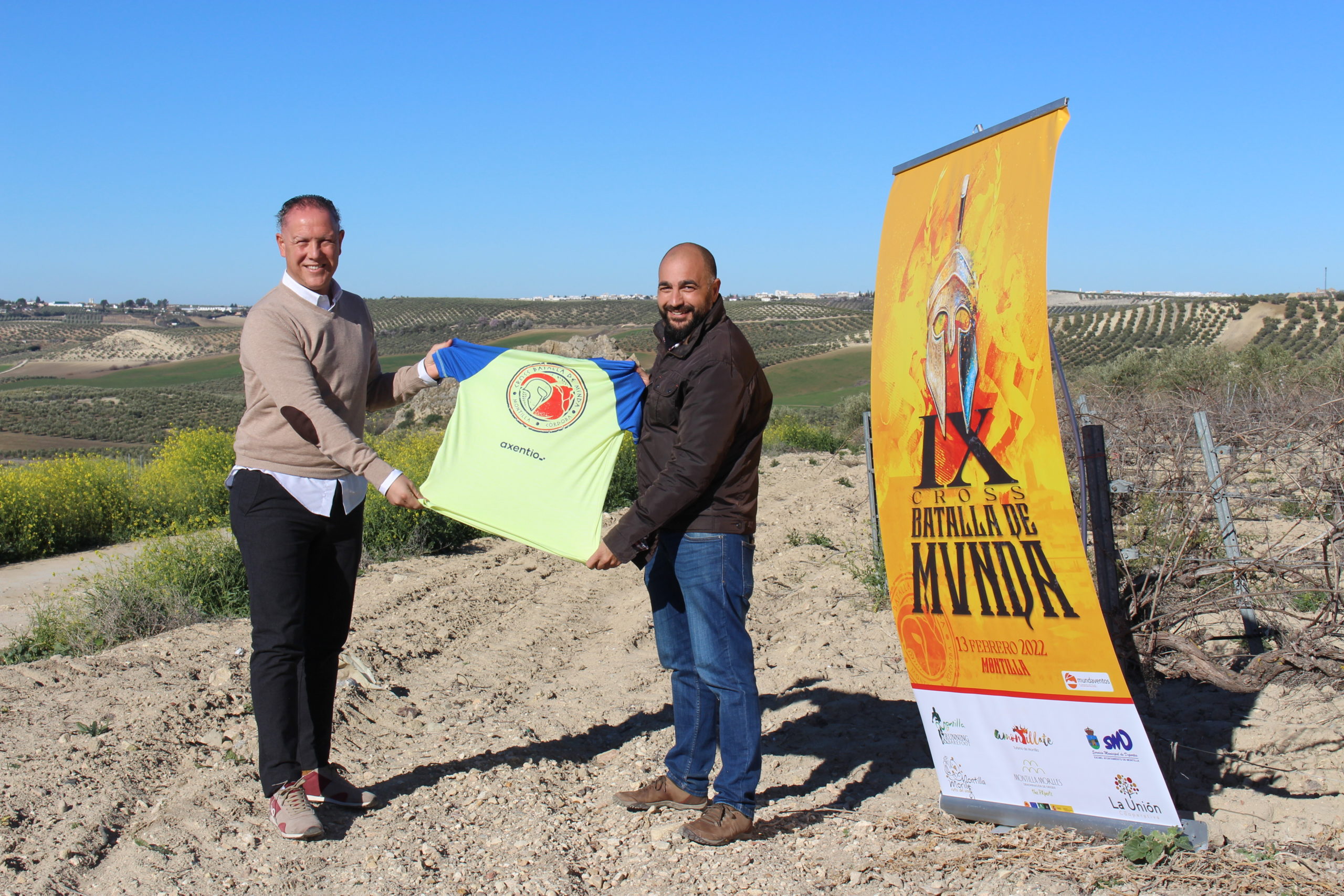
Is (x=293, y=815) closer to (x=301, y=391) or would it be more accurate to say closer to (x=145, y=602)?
(x=301, y=391)

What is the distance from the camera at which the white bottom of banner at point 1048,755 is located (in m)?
2.81

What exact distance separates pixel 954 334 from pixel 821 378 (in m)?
51.2

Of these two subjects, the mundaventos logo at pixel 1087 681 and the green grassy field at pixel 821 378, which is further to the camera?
the green grassy field at pixel 821 378

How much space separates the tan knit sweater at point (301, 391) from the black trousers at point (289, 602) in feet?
0.32

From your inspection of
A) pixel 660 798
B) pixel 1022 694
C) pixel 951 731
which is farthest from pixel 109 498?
pixel 1022 694

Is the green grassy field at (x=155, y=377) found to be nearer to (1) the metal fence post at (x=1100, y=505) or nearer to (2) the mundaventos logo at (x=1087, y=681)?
(1) the metal fence post at (x=1100, y=505)

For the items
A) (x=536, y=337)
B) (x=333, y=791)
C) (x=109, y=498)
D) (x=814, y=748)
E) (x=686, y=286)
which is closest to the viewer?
(x=686, y=286)

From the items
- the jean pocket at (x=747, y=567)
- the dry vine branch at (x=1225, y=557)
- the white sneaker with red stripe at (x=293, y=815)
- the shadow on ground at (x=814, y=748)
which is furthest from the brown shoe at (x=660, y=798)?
the dry vine branch at (x=1225, y=557)

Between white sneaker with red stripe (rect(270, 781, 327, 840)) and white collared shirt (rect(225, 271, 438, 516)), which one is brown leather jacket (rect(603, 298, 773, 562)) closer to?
white collared shirt (rect(225, 271, 438, 516))

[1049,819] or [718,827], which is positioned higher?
[1049,819]

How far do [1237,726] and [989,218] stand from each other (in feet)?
9.28

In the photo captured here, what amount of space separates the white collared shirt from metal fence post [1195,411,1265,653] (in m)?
3.83

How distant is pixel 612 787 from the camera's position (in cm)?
398

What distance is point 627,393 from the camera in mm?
3980
